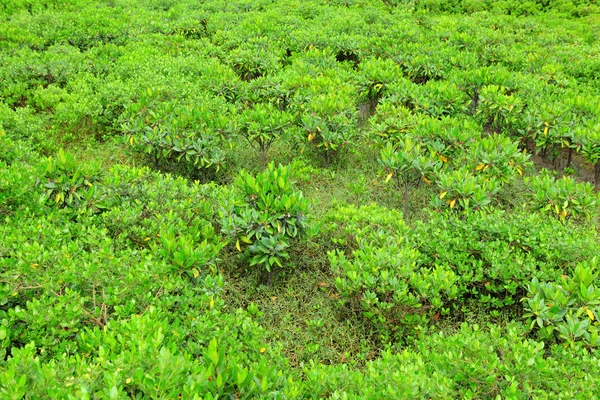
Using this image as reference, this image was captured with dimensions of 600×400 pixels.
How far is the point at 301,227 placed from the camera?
4449 millimetres

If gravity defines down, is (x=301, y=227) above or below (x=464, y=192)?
below

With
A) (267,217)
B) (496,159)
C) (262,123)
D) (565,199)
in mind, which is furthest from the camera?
(262,123)

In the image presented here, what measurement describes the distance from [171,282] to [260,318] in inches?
39.7

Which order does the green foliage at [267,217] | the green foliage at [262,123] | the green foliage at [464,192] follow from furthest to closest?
1. the green foliage at [262,123]
2. the green foliage at [464,192]
3. the green foliage at [267,217]

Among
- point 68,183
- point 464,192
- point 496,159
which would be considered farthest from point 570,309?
point 68,183

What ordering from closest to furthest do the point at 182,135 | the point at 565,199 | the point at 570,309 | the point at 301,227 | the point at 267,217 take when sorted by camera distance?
the point at 570,309 → the point at 267,217 → the point at 301,227 → the point at 565,199 → the point at 182,135

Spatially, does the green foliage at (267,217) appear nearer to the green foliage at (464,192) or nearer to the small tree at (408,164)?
the small tree at (408,164)

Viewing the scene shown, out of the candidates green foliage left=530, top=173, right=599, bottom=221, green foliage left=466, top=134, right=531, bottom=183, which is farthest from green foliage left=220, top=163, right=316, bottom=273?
green foliage left=530, top=173, right=599, bottom=221

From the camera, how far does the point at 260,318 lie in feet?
13.4

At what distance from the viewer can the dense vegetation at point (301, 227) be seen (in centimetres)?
285

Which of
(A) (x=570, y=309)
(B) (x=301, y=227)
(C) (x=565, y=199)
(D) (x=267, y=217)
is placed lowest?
(B) (x=301, y=227)

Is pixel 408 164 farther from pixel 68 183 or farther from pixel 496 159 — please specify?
pixel 68 183

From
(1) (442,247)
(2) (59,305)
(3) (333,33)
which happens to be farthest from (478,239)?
(3) (333,33)

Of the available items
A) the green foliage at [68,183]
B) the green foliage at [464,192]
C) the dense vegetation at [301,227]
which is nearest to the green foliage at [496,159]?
the dense vegetation at [301,227]
